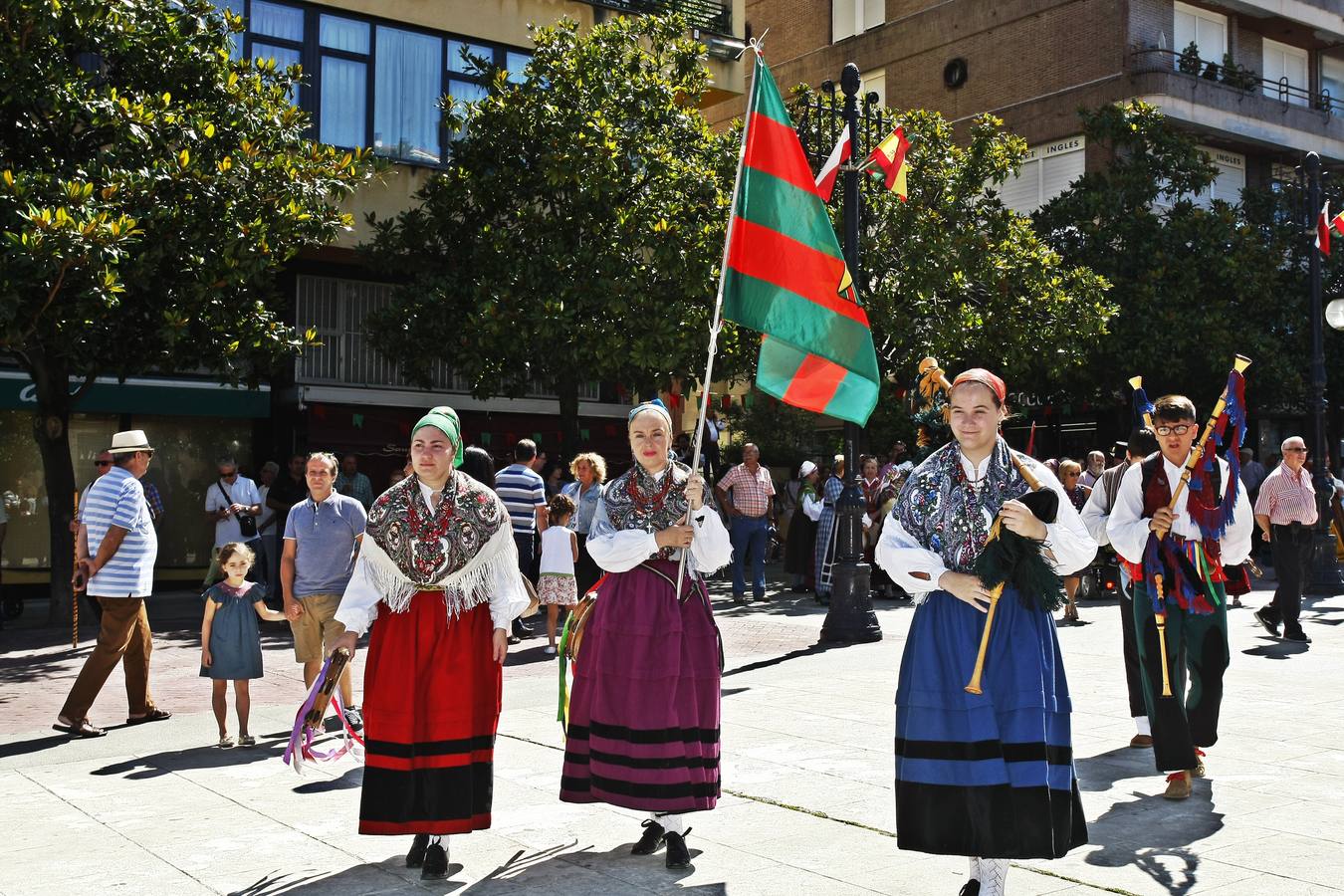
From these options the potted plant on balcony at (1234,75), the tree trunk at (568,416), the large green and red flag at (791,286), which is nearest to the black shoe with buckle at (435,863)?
the large green and red flag at (791,286)

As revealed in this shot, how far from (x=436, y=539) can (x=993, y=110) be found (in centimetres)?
2948

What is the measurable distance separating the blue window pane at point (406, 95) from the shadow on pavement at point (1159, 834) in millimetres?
16495

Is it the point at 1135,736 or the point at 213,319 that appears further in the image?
the point at 213,319

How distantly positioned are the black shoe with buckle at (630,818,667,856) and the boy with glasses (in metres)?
2.69

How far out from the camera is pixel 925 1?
34.0 m

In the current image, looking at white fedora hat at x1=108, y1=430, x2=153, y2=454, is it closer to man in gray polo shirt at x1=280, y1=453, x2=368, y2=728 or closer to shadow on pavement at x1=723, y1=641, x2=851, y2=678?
man in gray polo shirt at x1=280, y1=453, x2=368, y2=728

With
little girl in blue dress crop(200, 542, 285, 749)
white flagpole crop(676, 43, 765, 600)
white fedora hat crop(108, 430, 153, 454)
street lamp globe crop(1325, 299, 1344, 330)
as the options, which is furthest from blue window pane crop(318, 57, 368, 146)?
white flagpole crop(676, 43, 765, 600)

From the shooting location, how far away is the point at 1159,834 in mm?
5801

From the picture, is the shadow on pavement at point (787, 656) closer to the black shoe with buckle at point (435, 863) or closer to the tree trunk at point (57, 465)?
the black shoe with buckle at point (435, 863)

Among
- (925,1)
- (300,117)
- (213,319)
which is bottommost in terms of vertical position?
(213,319)

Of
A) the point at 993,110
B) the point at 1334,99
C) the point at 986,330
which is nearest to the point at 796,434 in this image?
the point at 986,330

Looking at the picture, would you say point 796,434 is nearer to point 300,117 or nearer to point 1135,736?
point 300,117

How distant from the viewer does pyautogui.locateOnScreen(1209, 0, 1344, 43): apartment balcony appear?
31.2 metres

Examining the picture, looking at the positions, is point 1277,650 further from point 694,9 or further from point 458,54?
point 694,9
